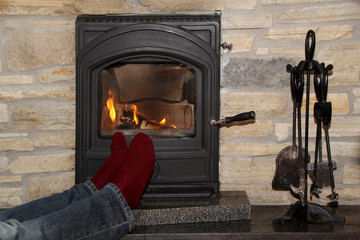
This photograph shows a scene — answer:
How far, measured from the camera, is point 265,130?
164 cm

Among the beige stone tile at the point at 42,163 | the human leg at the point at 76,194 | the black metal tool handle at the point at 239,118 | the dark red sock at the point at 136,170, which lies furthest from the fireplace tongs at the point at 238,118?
the beige stone tile at the point at 42,163

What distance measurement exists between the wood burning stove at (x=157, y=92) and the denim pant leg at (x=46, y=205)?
7.3 inches

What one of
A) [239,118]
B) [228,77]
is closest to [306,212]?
[239,118]

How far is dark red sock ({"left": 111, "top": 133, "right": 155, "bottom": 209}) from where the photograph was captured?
1418 millimetres

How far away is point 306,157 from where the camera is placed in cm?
143

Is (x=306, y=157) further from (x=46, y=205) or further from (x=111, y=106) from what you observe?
(x=46, y=205)

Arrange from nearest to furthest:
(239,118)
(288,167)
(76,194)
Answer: (76,194), (239,118), (288,167)

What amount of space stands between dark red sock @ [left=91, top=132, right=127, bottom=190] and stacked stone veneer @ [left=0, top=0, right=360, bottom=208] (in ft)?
0.62

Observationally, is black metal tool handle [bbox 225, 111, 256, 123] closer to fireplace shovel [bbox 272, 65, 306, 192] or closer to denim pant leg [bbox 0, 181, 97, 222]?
fireplace shovel [bbox 272, 65, 306, 192]

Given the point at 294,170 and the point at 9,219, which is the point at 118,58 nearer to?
the point at 9,219

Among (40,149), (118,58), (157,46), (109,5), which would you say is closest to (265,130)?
(157,46)

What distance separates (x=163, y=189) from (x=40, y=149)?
552 mm

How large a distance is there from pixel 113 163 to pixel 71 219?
1.33 feet

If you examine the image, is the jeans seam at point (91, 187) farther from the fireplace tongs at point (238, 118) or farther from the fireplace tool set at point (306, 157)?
the fireplace tool set at point (306, 157)
